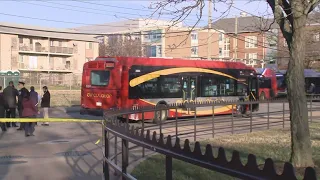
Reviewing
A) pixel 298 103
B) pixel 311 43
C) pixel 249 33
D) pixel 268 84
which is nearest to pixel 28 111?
pixel 298 103

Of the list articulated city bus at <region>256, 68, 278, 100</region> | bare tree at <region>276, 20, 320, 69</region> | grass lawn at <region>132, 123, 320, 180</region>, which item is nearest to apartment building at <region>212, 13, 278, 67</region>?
bare tree at <region>276, 20, 320, 69</region>

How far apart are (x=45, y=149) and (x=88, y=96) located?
8956 millimetres

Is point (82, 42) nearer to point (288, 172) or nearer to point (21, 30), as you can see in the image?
point (21, 30)

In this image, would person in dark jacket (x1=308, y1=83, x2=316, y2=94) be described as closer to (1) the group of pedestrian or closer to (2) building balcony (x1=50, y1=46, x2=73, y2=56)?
(1) the group of pedestrian

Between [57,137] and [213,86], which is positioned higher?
[213,86]

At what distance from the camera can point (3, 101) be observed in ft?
54.2

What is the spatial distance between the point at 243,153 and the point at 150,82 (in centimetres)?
1098

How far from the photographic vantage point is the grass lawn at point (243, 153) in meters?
7.51

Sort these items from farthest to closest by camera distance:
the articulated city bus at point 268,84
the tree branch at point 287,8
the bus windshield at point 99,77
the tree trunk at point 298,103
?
the articulated city bus at point 268,84 → the bus windshield at point 99,77 → the tree branch at point 287,8 → the tree trunk at point 298,103

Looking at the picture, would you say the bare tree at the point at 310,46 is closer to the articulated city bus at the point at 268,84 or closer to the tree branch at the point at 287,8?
the articulated city bus at the point at 268,84

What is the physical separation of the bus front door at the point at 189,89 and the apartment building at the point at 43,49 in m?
40.9

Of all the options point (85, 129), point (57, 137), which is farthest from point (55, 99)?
point (57, 137)

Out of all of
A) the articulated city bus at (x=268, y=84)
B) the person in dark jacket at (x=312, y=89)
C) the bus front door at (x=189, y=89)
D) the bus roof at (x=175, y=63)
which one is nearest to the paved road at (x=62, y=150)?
the bus roof at (x=175, y=63)

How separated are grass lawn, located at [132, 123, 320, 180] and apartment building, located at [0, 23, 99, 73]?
49.8 m
